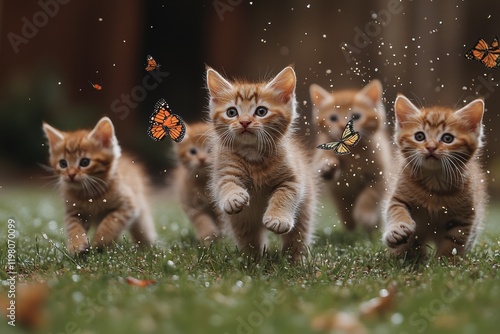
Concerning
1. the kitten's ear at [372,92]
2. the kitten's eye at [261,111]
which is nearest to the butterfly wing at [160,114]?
the kitten's eye at [261,111]

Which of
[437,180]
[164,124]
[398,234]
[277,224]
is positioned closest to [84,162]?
[164,124]

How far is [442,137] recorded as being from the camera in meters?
2.94

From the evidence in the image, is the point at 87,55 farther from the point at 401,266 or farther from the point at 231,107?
the point at 401,266

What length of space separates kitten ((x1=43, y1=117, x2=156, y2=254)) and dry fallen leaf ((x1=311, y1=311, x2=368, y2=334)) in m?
1.72

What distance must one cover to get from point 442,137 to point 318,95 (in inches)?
40.6

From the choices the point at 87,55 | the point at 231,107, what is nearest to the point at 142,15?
the point at 87,55

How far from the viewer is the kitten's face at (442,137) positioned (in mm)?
2910

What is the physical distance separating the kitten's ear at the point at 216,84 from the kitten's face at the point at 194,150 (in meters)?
0.54

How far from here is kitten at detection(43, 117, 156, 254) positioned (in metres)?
3.39

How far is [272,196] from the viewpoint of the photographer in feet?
9.63

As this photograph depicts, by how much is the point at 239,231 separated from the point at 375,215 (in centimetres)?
116
